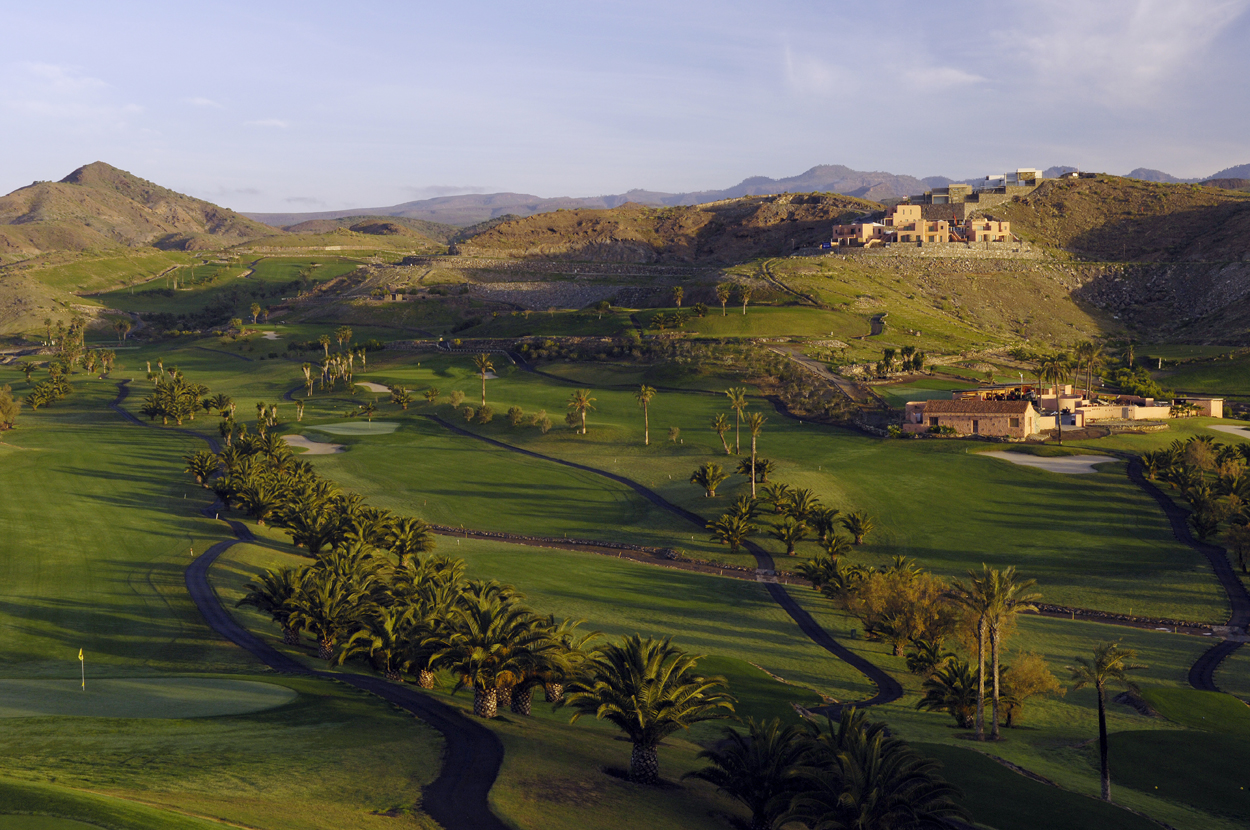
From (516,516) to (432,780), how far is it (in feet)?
189

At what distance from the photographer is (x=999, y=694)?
47.6m

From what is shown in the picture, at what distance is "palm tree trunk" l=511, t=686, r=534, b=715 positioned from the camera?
135ft

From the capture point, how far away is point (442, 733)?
35.4 metres

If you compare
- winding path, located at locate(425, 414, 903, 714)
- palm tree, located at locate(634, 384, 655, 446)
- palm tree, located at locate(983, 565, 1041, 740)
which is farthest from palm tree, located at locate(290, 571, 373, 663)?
palm tree, located at locate(634, 384, 655, 446)

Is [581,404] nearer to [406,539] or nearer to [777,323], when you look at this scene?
[406,539]

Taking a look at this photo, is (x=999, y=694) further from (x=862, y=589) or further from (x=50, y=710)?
(x=50, y=710)

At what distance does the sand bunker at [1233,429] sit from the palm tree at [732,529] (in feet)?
216

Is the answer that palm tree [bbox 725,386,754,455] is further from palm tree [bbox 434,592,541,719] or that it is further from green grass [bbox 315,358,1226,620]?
palm tree [bbox 434,592,541,719]

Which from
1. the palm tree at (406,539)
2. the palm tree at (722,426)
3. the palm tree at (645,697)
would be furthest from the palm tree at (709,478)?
the palm tree at (645,697)

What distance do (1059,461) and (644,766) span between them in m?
77.5

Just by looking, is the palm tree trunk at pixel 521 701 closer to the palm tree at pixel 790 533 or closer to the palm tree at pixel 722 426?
the palm tree at pixel 790 533

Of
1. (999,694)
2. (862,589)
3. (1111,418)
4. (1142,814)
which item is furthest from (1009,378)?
(1142,814)

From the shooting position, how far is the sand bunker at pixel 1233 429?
10776 cm

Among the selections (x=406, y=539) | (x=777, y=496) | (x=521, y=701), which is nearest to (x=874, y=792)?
(x=521, y=701)
